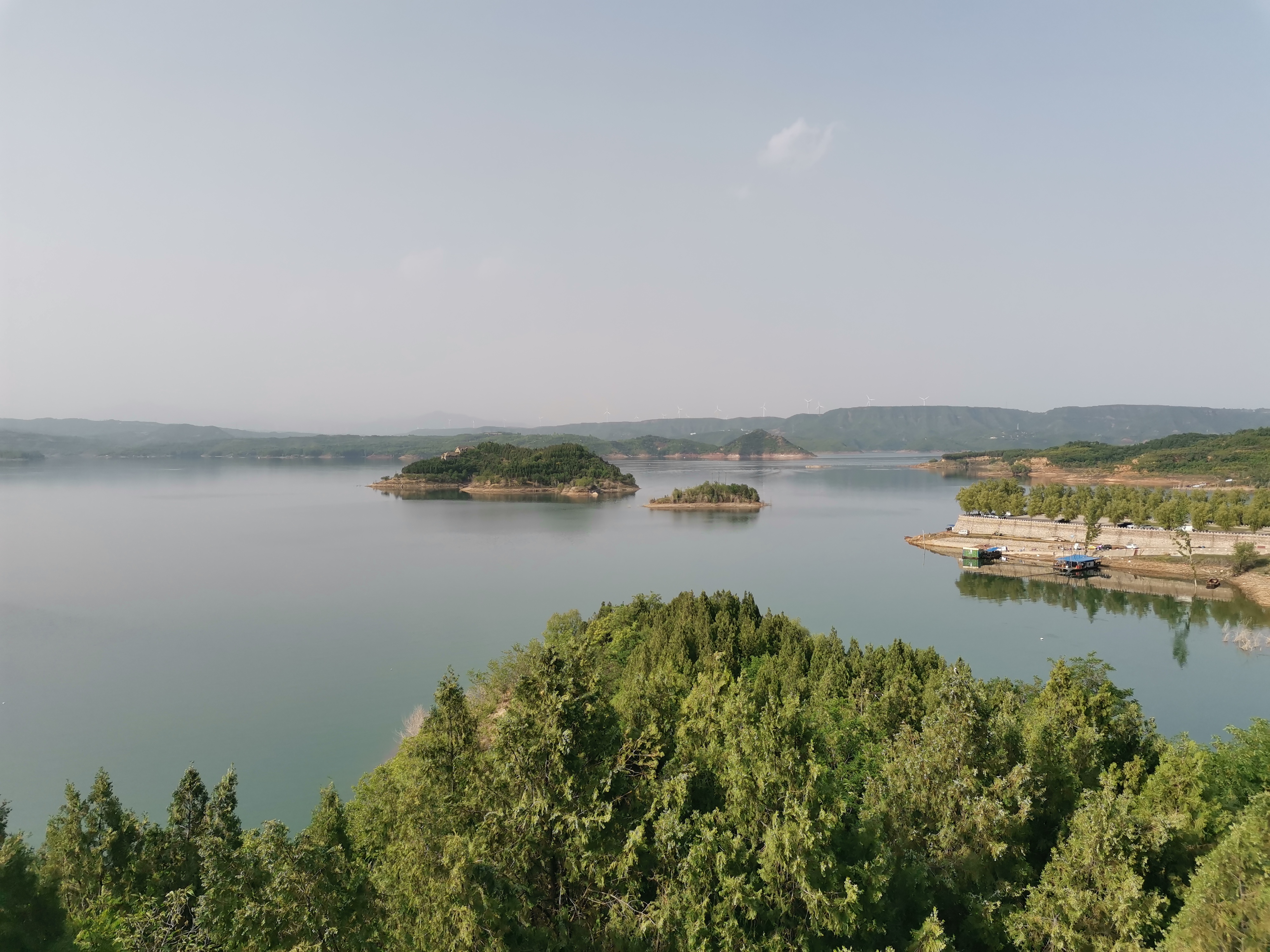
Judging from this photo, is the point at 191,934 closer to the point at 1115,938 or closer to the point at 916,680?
the point at 1115,938

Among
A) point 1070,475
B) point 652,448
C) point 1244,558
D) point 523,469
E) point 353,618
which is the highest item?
point 652,448

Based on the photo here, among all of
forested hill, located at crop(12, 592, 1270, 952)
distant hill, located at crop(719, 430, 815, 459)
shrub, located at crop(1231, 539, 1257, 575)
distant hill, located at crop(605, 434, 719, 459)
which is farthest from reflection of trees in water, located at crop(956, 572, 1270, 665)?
distant hill, located at crop(719, 430, 815, 459)

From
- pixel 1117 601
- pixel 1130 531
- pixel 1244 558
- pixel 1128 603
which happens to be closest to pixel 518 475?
pixel 1130 531

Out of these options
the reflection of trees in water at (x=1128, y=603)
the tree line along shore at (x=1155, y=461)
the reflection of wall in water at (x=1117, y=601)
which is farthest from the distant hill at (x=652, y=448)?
the reflection of trees in water at (x=1128, y=603)

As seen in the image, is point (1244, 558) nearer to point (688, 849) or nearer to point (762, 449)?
point (688, 849)

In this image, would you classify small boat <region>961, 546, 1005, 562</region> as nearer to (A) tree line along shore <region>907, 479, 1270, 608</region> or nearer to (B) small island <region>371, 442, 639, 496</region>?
(A) tree line along shore <region>907, 479, 1270, 608</region>

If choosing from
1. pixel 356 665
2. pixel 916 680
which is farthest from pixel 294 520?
pixel 916 680
